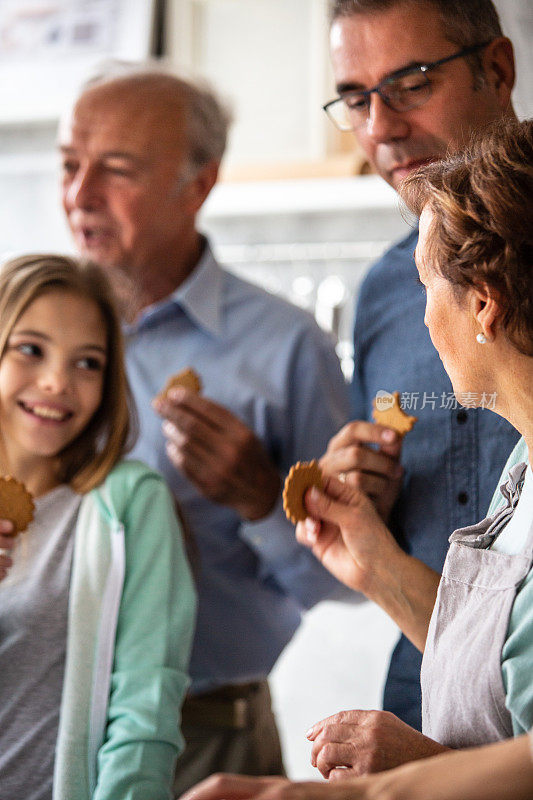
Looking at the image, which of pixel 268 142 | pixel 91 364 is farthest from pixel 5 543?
pixel 268 142

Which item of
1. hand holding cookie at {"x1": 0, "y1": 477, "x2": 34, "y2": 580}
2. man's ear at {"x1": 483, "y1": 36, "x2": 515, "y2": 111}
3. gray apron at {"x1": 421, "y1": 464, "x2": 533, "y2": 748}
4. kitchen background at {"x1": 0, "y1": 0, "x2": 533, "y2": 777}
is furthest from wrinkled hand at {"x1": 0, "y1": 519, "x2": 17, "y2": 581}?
kitchen background at {"x1": 0, "y1": 0, "x2": 533, "y2": 777}

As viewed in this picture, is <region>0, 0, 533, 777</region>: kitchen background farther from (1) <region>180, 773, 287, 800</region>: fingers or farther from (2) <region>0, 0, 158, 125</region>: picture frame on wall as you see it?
(1) <region>180, 773, 287, 800</region>: fingers

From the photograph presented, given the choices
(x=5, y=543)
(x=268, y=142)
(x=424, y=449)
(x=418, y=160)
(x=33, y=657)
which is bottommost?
(x=33, y=657)

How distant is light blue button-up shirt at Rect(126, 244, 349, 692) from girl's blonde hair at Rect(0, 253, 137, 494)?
0.19 m

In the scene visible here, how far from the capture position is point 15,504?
98 cm

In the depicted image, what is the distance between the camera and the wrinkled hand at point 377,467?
3.03 ft

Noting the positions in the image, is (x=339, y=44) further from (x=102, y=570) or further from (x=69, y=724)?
(x=69, y=724)

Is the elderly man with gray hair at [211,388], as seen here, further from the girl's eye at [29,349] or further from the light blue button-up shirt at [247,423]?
the girl's eye at [29,349]

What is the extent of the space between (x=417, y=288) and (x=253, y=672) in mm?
724

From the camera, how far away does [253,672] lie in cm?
135

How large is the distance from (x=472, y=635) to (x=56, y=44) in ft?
7.07

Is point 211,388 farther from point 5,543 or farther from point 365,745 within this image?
point 365,745

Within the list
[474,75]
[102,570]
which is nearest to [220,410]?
[102,570]

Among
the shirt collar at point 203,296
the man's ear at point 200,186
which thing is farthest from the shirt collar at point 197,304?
the man's ear at point 200,186
